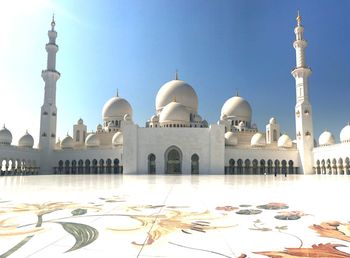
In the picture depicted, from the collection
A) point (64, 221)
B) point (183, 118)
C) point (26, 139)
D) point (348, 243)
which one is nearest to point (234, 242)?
point (348, 243)

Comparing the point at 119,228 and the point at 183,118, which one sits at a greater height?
the point at 183,118

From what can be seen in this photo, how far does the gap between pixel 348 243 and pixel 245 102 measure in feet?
130

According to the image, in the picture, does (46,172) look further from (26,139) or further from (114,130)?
(114,130)

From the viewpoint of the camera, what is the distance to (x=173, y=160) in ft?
95.7

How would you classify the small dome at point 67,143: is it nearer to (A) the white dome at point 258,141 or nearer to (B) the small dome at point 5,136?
(B) the small dome at point 5,136

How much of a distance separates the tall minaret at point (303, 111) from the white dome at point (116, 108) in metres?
20.4

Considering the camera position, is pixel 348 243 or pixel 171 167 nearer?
pixel 348 243

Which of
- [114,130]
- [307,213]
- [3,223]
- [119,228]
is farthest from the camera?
[114,130]

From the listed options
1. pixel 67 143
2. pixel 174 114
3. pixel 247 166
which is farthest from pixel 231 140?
pixel 67 143

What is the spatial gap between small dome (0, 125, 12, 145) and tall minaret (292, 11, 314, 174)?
29.7 metres

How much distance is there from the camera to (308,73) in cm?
3216

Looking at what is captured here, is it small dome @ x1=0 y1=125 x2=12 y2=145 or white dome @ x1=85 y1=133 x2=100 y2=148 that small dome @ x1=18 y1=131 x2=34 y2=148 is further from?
white dome @ x1=85 y1=133 x2=100 y2=148

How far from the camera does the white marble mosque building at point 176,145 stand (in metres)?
28.5

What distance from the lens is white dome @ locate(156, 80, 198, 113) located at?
36.5 m
